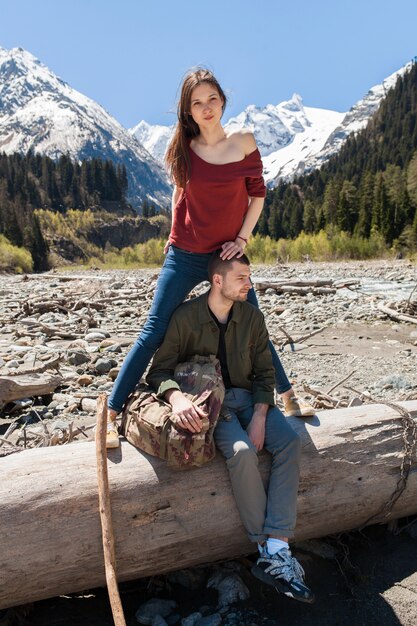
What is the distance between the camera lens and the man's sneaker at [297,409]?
3557 mm

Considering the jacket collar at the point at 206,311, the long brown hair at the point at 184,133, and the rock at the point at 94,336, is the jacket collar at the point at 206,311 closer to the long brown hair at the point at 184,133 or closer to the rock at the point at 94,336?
the long brown hair at the point at 184,133

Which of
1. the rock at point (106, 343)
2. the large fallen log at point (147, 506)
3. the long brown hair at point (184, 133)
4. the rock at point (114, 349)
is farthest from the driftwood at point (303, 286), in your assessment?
the long brown hair at point (184, 133)

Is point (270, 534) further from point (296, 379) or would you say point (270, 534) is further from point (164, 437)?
point (296, 379)

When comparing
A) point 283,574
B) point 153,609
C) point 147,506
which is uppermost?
point 147,506

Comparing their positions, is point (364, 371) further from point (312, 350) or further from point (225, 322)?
point (225, 322)

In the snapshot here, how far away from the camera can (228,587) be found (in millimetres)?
3039

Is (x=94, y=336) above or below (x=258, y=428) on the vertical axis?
below

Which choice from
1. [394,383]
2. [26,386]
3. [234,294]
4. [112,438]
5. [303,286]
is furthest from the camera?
[303,286]

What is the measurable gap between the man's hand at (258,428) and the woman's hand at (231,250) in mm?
993

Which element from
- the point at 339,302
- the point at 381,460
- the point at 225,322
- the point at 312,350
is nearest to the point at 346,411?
the point at 381,460

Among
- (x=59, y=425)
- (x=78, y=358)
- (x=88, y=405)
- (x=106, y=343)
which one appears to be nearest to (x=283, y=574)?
(x=59, y=425)

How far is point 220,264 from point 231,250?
12 centimetres

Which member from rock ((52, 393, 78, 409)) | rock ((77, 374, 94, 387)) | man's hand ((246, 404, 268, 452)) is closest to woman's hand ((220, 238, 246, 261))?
man's hand ((246, 404, 268, 452))

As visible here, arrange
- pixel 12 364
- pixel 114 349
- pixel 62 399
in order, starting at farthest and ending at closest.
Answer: pixel 114 349 → pixel 12 364 → pixel 62 399
